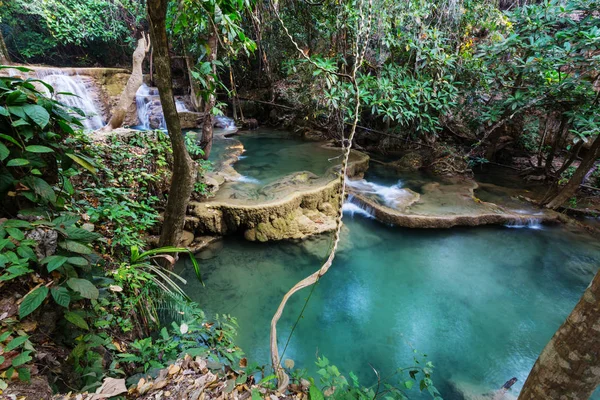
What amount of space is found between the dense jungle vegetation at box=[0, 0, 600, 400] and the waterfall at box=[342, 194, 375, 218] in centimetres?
226

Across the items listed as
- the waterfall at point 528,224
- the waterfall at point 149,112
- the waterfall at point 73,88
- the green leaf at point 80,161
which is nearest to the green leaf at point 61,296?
the green leaf at point 80,161

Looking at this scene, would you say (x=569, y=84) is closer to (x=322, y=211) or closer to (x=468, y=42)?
(x=468, y=42)

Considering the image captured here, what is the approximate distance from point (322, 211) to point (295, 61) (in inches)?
129

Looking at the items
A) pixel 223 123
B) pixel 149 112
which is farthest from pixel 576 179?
pixel 149 112

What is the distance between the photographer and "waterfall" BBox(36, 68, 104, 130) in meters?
7.89

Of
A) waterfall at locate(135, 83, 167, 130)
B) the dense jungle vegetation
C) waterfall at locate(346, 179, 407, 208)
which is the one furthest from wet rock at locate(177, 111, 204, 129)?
waterfall at locate(346, 179, 407, 208)

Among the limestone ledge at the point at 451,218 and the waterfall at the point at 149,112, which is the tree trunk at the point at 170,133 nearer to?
the limestone ledge at the point at 451,218

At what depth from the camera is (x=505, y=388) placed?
3.07m

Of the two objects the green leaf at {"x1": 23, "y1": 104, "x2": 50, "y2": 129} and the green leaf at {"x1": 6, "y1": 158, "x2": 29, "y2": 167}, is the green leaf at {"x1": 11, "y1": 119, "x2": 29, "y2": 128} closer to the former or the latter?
the green leaf at {"x1": 23, "y1": 104, "x2": 50, "y2": 129}

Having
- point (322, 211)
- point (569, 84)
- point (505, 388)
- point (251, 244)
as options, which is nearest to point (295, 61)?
point (322, 211)

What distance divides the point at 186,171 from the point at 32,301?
4.83ft

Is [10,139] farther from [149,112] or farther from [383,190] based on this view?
[149,112]

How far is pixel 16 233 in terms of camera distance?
1.37 m

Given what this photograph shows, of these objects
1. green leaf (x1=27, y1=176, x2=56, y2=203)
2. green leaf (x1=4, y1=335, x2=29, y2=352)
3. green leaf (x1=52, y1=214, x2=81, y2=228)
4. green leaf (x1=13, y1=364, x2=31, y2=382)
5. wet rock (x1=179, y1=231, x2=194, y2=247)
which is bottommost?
wet rock (x1=179, y1=231, x2=194, y2=247)
